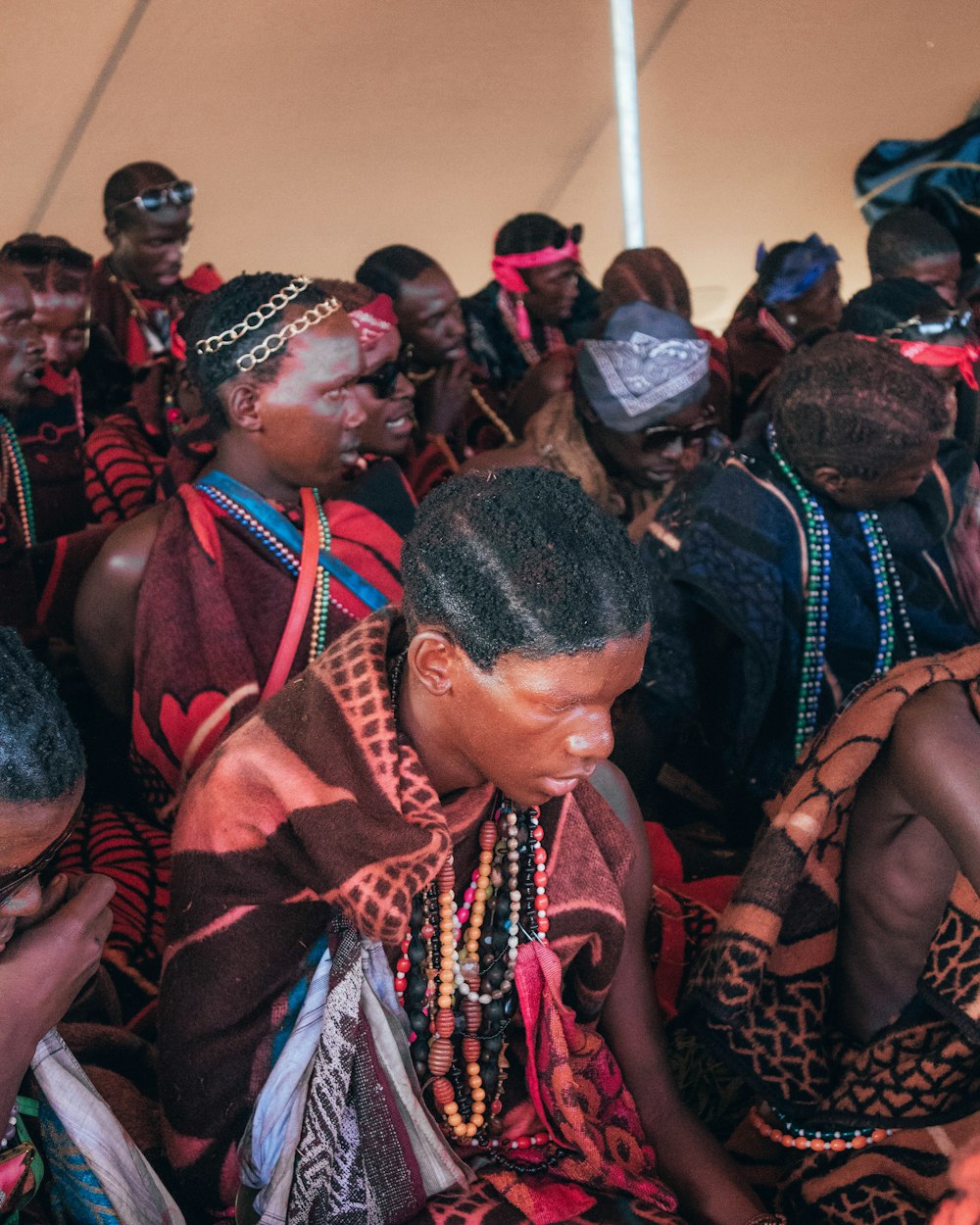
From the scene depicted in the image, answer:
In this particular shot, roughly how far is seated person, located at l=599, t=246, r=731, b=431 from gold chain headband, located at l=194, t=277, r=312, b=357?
230 cm

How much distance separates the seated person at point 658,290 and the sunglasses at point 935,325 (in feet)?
4.12

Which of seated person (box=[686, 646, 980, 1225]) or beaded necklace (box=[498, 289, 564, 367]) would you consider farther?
beaded necklace (box=[498, 289, 564, 367])

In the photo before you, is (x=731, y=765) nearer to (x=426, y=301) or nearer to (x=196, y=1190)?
(x=196, y=1190)

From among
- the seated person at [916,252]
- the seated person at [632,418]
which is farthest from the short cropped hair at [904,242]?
the seated person at [632,418]

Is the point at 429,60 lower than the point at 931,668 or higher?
higher

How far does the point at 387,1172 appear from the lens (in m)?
1.65

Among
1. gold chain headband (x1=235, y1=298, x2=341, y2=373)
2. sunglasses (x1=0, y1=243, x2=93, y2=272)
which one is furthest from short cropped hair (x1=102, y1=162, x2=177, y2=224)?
gold chain headband (x1=235, y1=298, x2=341, y2=373)

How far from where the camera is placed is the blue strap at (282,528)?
2633 mm

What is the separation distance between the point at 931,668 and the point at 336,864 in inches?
34.7

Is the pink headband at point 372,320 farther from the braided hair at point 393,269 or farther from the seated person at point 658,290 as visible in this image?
the seated person at point 658,290

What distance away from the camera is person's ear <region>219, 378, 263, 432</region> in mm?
2691


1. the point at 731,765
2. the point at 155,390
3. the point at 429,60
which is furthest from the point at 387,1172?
the point at 429,60

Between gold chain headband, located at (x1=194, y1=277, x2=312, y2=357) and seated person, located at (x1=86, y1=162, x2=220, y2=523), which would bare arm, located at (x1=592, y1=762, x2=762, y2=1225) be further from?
seated person, located at (x1=86, y1=162, x2=220, y2=523)

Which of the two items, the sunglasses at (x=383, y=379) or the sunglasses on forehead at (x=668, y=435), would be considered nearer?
the sunglasses at (x=383, y=379)
